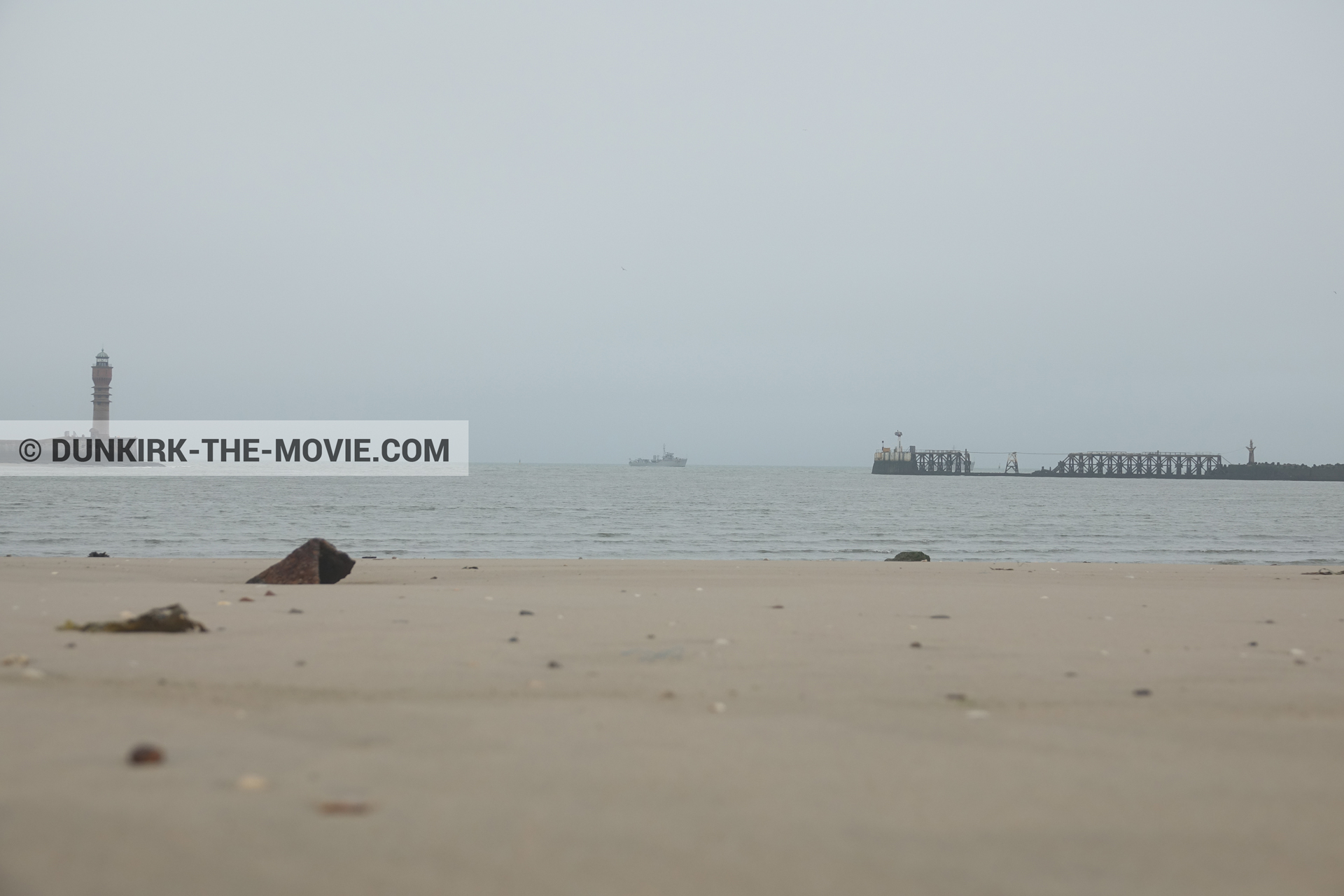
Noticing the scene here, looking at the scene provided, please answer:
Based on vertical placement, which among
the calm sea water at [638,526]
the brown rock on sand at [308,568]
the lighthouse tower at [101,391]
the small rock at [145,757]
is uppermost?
the lighthouse tower at [101,391]

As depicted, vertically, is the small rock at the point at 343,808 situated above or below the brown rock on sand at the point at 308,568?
above

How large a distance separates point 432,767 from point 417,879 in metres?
0.77

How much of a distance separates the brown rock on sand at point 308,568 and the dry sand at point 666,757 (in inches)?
120

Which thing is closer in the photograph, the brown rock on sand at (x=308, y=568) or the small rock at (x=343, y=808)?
the small rock at (x=343, y=808)

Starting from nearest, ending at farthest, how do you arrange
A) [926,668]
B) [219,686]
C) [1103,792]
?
[1103,792] → [219,686] → [926,668]

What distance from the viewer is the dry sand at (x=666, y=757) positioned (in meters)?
2.14

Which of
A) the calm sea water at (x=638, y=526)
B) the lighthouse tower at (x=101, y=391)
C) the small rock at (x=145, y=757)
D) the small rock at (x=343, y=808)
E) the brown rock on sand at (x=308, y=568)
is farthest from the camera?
the lighthouse tower at (x=101, y=391)

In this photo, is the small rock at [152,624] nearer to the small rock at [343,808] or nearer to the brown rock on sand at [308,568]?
the small rock at [343,808]

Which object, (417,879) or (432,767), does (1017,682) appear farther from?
(417,879)

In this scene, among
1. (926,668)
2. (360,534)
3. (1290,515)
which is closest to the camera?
(926,668)

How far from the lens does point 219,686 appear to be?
12.9ft

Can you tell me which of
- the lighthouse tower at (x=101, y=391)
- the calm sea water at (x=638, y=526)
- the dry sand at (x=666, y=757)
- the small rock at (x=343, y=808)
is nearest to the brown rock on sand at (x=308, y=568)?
the dry sand at (x=666, y=757)

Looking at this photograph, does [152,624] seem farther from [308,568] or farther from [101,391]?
[101,391]

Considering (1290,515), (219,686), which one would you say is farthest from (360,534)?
(1290,515)
